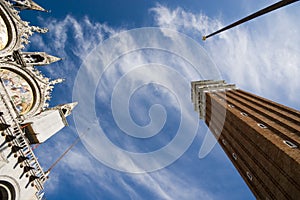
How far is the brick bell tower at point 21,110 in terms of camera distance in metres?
20.1

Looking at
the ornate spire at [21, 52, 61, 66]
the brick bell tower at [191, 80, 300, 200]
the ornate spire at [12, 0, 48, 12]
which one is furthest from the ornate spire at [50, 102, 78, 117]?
the brick bell tower at [191, 80, 300, 200]

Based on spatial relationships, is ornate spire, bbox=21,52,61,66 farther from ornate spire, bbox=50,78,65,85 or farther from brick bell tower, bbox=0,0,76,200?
ornate spire, bbox=50,78,65,85

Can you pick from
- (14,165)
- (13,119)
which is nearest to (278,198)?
(14,165)

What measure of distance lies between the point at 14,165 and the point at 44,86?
12.9 metres

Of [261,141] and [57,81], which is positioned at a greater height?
[57,81]

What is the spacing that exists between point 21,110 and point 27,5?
16.3m

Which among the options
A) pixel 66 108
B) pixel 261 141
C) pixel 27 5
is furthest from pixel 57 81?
pixel 261 141

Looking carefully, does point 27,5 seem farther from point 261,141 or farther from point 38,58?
point 261,141

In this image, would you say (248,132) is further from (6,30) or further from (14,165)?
(6,30)

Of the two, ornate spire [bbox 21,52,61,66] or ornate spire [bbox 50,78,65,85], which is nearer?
ornate spire [bbox 21,52,61,66]

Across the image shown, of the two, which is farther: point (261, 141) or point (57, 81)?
point (57, 81)

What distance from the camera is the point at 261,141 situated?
23.5 meters

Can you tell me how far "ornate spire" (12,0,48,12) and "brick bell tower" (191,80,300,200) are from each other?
36.4 m

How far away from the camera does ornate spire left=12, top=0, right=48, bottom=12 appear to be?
28.8 m
